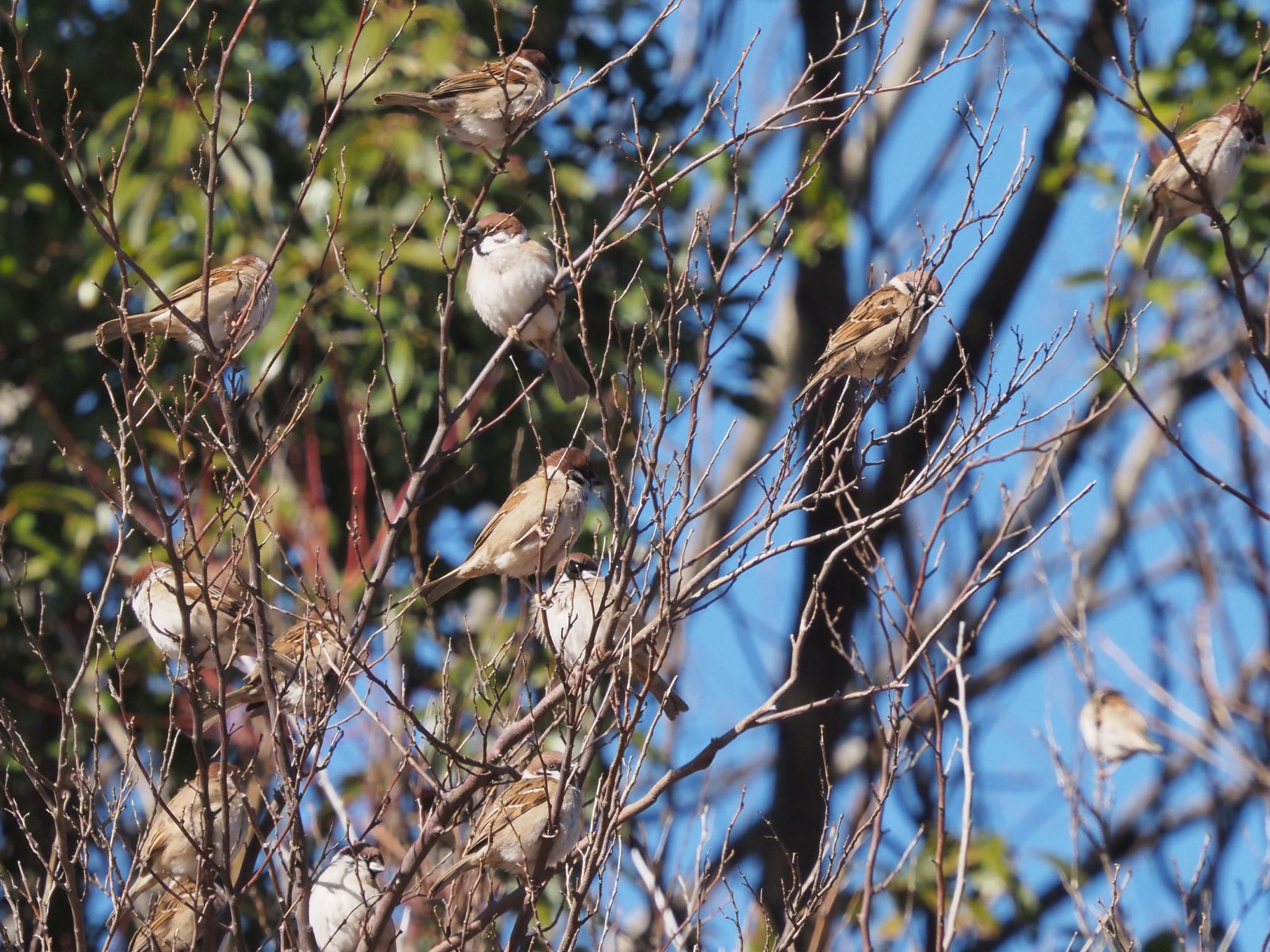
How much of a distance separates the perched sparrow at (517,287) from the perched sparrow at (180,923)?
7.69 ft

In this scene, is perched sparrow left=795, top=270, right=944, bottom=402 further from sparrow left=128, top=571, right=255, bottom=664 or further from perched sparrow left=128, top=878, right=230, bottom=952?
perched sparrow left=128, top=878, right=230, bottom=952

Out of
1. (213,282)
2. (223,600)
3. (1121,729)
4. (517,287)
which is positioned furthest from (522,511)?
(1121,729)

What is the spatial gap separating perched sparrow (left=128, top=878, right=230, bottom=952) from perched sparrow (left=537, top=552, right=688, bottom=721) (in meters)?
1.07

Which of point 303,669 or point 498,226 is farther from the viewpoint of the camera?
point 498,226

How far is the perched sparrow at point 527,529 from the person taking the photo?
19.1 feet

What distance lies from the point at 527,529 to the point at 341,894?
1.48 m

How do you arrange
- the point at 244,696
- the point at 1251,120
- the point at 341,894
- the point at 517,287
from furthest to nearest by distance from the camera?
the point at 1251,120
the point at 517,287
the point at 341,894
the point at 244,696

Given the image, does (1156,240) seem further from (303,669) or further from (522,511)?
(303,669)

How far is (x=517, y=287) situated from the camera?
6.22 m

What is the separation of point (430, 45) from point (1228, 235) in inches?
148

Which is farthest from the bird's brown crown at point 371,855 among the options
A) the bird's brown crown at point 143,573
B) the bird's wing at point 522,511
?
the bird's brown crown at point 143,573

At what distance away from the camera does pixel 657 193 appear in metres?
4.32

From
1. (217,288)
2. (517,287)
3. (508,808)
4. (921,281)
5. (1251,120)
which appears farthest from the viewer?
(1251,120)

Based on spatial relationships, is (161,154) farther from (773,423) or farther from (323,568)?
(773,423)
